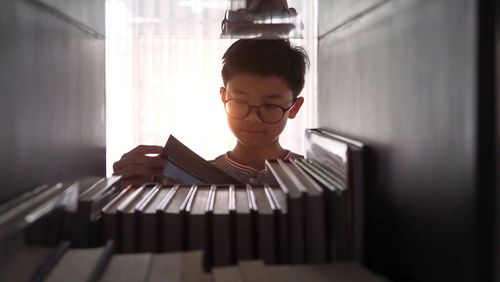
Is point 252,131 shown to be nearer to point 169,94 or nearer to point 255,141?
point 255,141

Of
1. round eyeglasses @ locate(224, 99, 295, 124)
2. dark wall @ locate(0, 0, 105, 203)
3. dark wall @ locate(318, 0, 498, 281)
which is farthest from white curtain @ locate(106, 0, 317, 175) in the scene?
dark wall @ locate(318, 0, 498, 281)

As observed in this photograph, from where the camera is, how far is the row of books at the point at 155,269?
420mm

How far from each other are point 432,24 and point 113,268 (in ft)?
0.99

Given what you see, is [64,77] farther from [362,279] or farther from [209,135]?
[209,135]

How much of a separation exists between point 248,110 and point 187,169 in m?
0.48

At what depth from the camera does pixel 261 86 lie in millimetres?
1261

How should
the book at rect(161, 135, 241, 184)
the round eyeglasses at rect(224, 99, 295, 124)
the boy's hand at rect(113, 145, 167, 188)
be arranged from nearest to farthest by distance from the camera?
1. the book at rect(161, 135, 241, 184)
2. the boy's hand at rect(113, 145, 167, 188)
3. the round eyeglasses at rect(224, 99, 295, 124)

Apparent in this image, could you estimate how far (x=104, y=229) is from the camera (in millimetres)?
548

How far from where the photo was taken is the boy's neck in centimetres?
138

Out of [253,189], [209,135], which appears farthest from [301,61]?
[209,135]

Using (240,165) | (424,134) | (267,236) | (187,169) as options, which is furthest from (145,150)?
(424,134)

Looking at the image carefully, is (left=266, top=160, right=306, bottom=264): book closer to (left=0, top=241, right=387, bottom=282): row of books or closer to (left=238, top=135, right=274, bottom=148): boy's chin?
(left=0, top=241, right=387, bottom=282): row of books

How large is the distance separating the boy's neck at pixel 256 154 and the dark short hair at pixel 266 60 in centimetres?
15

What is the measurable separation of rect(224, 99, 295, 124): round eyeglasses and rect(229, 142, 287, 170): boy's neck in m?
0.12
